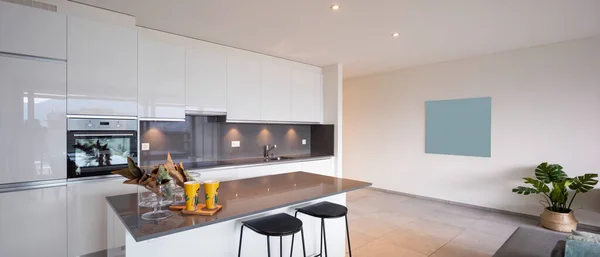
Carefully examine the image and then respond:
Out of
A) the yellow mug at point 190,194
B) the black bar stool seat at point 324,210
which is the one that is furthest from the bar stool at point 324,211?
the yellow mug at point 190,194

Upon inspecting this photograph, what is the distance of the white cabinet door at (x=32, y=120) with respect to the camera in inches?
89.6

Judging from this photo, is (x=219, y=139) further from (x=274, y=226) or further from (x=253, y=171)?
(x=274, y=226)

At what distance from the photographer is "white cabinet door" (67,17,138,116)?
2.57 meters

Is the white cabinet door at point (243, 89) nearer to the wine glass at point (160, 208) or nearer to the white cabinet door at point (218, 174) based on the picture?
the white cabinet door at point (218, 174)

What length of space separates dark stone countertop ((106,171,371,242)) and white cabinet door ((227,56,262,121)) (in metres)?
1.63

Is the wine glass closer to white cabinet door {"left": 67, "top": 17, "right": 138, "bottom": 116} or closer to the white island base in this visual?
the white island base

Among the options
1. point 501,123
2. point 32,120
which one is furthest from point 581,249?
point 32,120

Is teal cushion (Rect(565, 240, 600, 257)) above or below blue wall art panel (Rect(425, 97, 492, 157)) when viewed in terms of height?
below

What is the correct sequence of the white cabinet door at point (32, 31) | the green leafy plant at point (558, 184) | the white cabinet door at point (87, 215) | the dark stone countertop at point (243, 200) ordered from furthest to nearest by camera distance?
the green leafy plant at point (558, 184)
the white cabinet door at point (87, 215)
the white cabinet door at point (32, 31)
the dark stone countertop at point (243, 200)

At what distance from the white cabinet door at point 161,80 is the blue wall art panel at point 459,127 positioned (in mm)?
4172

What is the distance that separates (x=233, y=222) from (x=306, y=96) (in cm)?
334

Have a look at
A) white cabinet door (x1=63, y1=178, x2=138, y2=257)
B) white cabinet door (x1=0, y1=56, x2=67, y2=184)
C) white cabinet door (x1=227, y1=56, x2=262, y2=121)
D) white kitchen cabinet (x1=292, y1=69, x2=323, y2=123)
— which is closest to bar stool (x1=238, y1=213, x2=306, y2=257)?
white cabinet door (x1=63, y1=178, x2=138, y2=257)

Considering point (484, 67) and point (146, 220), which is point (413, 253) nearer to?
point (146, 220)

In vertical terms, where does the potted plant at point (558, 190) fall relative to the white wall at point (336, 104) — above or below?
below
